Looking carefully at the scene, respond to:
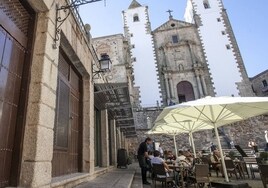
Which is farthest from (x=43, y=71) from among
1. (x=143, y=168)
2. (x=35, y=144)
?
(x=143, y=168)

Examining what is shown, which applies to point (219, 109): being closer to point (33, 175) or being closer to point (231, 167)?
point (231, 167)

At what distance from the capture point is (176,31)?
34188mm

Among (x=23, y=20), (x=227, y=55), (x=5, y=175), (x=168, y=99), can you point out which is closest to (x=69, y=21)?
(x=23, y=20)

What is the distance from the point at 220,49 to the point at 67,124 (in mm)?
31868

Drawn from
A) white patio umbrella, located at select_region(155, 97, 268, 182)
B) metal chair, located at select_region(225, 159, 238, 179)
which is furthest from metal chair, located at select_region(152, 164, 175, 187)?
metal chair, located at select_region(225, 159, 238, 179)

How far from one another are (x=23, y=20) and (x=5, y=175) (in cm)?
214

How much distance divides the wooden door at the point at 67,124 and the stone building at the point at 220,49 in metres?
27.5

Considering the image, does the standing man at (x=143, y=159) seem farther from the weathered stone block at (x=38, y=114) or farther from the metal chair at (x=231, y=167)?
the weathered stone block at (x=38, y=114)

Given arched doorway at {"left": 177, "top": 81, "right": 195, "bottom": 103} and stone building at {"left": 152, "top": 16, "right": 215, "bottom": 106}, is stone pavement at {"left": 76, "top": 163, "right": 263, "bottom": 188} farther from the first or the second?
arched doorway at {"left": 177, "top": 81, "right": 195, "bottom": 103}

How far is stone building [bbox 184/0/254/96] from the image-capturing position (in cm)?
2967

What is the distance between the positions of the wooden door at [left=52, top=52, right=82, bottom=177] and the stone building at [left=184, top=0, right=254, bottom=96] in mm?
27521

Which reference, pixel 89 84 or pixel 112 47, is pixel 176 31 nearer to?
pixel 112 47

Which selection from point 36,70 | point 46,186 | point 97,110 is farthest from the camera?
point 97,110

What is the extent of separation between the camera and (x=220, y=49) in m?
31.8
